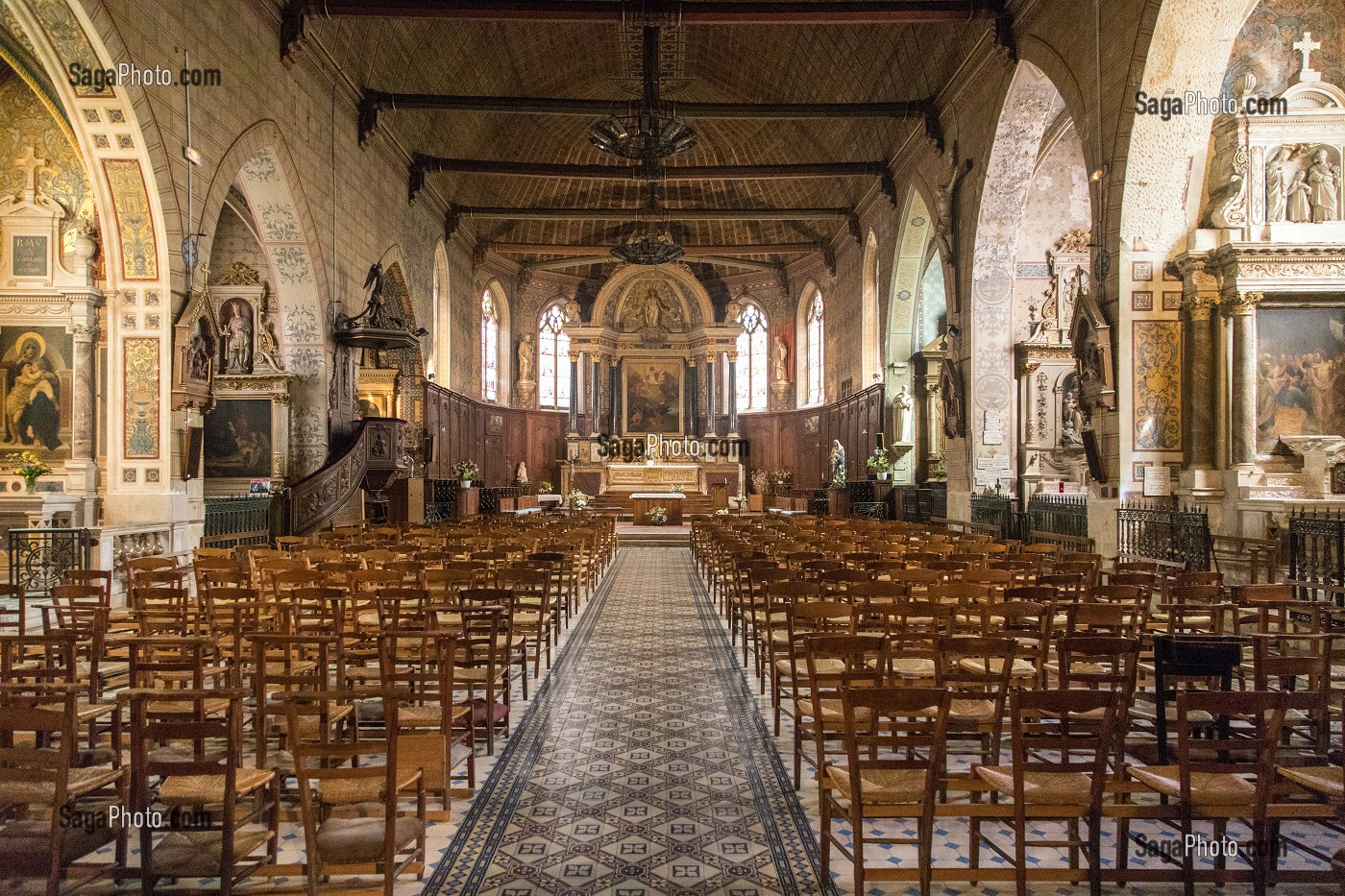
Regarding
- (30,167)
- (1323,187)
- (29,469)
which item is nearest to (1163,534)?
(1323,187)

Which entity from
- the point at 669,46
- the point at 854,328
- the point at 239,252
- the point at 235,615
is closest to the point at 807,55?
the point at 669,46

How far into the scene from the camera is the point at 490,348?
34.9 m

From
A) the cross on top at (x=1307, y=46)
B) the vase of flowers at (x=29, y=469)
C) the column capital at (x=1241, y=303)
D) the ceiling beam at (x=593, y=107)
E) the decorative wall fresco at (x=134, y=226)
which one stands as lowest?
the vase of flowers at (x=29, y=469)

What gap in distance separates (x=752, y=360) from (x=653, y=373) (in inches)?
181

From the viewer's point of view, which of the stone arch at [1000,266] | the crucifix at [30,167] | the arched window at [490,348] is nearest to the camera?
the crucifix at [30,167]

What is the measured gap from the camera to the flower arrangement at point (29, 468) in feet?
41.2

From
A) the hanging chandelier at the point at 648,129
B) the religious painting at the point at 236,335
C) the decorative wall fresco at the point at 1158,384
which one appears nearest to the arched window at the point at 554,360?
the hanging chandelier at the point at 648,129

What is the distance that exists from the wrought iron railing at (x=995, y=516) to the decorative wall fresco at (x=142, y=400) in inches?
549

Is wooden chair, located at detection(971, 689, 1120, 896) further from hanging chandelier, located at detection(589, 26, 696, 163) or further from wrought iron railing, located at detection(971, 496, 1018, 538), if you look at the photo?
hanging chandelier, located at detection(589, 26, 696, 163)

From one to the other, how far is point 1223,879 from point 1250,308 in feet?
39.4

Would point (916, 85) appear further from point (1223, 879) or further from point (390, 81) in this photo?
point (1223, 879)

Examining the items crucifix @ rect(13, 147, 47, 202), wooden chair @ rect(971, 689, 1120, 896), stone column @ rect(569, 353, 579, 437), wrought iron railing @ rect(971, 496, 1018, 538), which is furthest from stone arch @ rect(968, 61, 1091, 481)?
stone column @ rect(569, 353, 579, 437)

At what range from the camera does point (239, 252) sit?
1831 centimetres

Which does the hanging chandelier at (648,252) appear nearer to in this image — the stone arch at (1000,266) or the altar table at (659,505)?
the altar table at (659,505)
